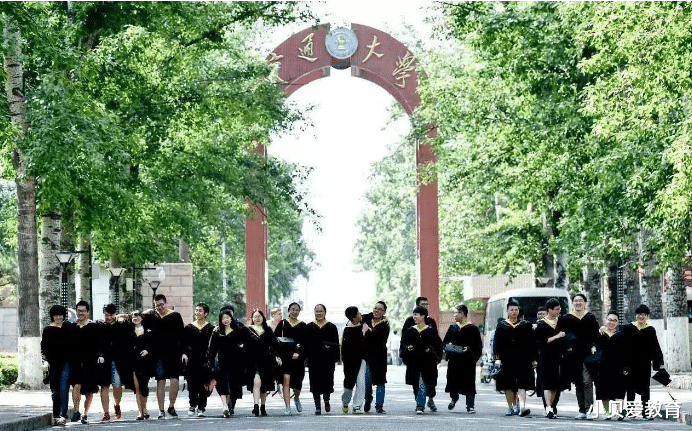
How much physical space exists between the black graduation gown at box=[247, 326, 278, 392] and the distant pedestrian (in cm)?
118

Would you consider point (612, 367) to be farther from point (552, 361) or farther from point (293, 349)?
point (293, 349)

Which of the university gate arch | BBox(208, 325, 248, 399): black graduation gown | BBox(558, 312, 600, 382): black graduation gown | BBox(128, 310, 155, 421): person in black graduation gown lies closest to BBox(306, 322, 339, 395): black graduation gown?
BBox(208, 325, 248, 399): black graduation gown

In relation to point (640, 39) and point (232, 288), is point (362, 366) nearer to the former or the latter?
point (640, 39)

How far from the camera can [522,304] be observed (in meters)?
47.8

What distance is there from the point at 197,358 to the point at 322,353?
2.13 m

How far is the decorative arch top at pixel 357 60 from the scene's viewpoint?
5994 cm

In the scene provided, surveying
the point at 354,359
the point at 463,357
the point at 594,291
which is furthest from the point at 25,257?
the point at 594,291

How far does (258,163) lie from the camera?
49719 millimetres

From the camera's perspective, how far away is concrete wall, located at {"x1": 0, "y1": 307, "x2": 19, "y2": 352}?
65500 millimetres

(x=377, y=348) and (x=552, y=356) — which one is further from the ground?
(x=377, y=348)

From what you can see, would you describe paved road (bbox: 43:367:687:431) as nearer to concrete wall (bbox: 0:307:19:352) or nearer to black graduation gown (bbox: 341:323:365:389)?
black graduation gown (bbox: 341:323:365:389)

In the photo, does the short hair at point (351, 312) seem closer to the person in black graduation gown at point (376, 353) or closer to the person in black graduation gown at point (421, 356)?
the person in black graduation gown at point (376, 353)

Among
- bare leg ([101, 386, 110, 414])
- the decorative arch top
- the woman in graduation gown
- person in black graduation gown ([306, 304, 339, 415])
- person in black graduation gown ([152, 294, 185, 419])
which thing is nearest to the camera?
bare leg ([101, 386, 110, 414])

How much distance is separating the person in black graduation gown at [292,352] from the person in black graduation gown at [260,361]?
0.60 feet
